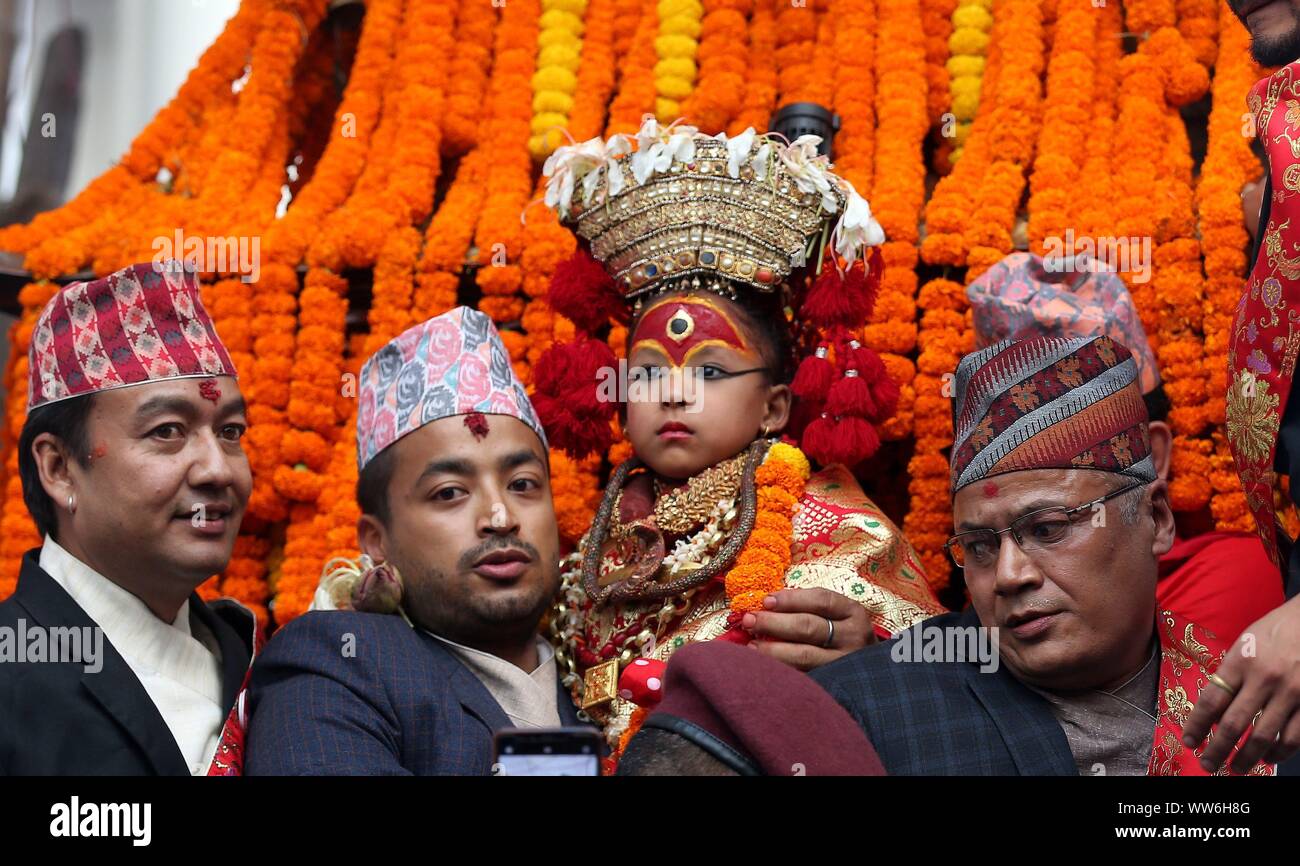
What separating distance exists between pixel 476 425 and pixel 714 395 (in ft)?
2.17

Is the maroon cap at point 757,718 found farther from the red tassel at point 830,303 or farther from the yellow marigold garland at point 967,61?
the yellow marigold garland at point 967,61

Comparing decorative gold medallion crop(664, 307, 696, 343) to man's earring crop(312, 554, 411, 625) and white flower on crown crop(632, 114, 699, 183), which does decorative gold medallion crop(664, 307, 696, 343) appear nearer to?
white flower on crown crop(632, 114, 699, 183)

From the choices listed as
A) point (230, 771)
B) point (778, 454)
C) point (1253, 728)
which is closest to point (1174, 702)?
point (1253, 728)

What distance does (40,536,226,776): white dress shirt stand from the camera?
3336 mm

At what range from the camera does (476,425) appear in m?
3.66

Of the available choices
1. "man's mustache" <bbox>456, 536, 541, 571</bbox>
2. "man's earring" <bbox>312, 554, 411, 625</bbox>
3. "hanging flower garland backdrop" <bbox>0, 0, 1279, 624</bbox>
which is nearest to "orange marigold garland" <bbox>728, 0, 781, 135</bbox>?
"hanging flower garland backdrop" <bbox>0, 0, 1279, 624</bbox>

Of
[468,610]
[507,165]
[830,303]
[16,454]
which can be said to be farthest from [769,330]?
[16,454]

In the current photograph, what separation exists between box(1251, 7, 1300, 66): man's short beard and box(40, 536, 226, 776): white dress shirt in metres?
2.62

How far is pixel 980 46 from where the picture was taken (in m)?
5.06

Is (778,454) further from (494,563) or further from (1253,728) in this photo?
(1253,728)

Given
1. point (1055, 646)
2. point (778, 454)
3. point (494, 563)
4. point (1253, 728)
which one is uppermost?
point (778, 454)

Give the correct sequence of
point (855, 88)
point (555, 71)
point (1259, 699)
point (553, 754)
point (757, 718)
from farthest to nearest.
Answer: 1. point (555, 71)
2. point (855, 88)
3. point (1259, 699)
4. point (757, 718)
5. point (553, 754)

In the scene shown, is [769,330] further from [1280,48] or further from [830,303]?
[1280,48]

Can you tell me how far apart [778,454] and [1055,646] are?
109 cm
